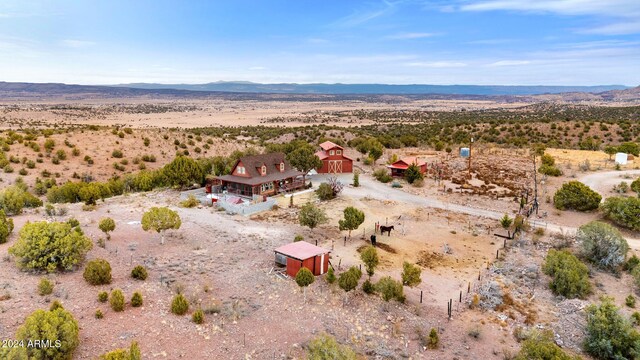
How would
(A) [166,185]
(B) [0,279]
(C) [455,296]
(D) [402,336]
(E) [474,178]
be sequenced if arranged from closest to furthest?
1. (D) [402,336]
2. (B) [0,279]
3. (C) [455,296]
4. (A) [166,185]
5. (E) [474,178]

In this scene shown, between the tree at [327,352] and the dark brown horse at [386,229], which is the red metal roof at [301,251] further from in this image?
the tree at [327,352]

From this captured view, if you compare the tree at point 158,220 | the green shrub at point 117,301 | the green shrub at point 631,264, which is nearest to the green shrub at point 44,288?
the green shrub at point 117,301

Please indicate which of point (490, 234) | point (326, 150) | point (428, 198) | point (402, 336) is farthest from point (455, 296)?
point (326, 150)

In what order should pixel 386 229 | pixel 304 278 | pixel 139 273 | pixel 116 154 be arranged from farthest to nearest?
pixel 116 154
pixel 386 229
pixel 139 273
pixel 304 278

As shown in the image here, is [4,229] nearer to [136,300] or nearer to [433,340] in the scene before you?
[136,300]

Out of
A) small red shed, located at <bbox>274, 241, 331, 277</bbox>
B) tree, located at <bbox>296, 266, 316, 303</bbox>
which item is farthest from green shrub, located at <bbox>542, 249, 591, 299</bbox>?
tree, located at <bbox>296, 266, 316, 303</bbox>

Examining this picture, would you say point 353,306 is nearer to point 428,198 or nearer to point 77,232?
point 77,232

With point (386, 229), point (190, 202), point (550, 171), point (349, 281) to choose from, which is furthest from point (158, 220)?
point (550, 171)
